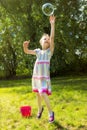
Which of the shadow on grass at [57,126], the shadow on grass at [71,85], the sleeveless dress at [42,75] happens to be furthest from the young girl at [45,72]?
the shadow on grass at [71,85]

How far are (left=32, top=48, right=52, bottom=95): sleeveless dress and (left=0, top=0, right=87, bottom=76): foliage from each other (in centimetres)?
1581

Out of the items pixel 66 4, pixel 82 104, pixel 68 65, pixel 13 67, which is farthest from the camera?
pixel 13 67

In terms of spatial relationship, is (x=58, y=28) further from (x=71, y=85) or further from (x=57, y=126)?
(x=57, y=126)

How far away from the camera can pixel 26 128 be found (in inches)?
289

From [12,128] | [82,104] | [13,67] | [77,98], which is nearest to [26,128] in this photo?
[12,128]

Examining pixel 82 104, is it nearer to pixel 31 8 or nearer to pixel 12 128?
pixel 12 128

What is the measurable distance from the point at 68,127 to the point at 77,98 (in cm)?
379

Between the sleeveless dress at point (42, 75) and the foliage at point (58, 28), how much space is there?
15.8m

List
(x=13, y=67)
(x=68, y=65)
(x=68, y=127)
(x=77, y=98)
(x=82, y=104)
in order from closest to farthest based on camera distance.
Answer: (x=68, y=127) < (x=82, y=104) < (x=77, y=98) < (x=68, y=65) < (x=13, y=67)

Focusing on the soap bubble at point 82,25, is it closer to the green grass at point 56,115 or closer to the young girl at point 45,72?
the green grass at point 56,115

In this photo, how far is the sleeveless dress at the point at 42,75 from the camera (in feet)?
25.0

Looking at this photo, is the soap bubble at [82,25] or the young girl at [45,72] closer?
the young girl at [45,72]

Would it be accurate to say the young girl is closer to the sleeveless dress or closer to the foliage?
the sleeveless dress

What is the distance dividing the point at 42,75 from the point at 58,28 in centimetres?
1606
